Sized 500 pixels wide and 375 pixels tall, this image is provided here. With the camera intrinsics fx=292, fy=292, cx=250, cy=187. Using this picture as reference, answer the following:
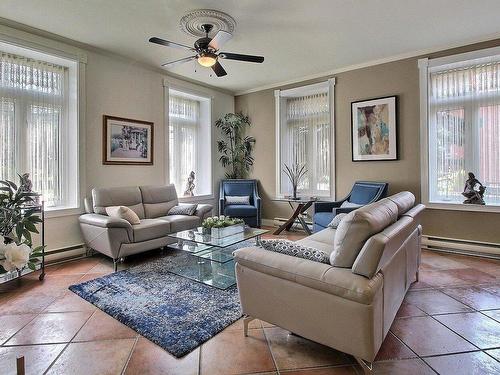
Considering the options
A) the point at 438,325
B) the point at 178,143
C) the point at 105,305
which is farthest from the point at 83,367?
the point at 178,143

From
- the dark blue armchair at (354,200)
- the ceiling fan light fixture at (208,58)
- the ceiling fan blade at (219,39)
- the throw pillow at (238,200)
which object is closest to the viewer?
the ceiling fan blade at (219,39)

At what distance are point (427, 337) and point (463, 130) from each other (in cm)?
335

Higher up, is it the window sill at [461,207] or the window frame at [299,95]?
the window frame at [299,95]

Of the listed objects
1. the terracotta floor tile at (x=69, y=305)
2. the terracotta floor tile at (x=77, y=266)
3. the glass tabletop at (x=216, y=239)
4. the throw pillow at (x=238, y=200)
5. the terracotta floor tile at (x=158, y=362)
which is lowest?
the terracotta floor tile at (x=158, y=362)

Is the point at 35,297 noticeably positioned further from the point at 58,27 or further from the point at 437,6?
the point at 437,6

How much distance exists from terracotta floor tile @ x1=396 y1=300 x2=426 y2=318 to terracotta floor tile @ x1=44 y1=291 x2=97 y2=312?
2.62m

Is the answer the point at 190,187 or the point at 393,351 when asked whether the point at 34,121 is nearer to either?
the point at 190,187

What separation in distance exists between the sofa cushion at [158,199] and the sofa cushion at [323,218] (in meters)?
2.33

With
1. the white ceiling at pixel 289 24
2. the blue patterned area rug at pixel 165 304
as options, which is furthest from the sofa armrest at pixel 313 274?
the white ceiling at pixel 289 24

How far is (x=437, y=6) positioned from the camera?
314 cm

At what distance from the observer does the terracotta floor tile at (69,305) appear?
254 centimetres

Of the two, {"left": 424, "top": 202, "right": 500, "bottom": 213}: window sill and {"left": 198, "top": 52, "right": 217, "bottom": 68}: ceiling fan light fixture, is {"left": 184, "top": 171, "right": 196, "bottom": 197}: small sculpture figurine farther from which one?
{"left": 424, "top": 202, "right": 500, "bottom": 213}: window sill

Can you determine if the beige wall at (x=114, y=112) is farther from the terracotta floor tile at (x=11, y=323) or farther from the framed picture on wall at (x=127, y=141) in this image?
the terracotta floor tile at (x=11, y=323)

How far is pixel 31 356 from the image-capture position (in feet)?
6.23
